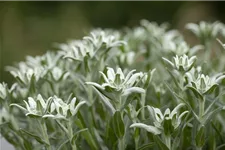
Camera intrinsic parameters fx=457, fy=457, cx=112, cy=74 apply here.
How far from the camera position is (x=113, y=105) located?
0.79m

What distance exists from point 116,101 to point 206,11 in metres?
3.19

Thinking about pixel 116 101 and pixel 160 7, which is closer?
pixel 116 101

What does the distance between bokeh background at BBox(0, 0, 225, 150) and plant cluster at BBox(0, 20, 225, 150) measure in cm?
253

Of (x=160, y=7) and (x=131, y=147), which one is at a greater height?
(x=160, y=7)

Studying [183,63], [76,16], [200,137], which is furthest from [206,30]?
[76,16]

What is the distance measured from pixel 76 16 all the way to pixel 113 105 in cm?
306

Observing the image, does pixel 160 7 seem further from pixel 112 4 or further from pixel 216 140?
pixel 216 140

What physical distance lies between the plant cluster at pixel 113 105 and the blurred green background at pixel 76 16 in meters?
2.53

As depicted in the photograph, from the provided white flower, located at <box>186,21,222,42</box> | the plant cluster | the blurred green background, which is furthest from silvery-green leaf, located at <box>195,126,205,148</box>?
the blurred green background

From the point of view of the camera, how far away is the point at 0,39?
3.42 m

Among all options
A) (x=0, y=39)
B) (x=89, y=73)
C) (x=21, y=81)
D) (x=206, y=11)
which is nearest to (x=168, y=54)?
(x=89, y=73)

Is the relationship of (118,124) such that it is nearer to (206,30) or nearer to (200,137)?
(200,137)

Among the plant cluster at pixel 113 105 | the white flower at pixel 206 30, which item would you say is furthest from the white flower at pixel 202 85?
the white flower at pixel 206 30

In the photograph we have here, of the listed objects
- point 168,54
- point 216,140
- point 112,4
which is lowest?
point 216,140
